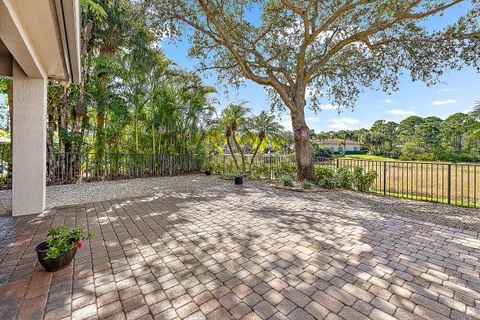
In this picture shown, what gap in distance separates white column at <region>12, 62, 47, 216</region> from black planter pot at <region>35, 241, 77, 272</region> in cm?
251

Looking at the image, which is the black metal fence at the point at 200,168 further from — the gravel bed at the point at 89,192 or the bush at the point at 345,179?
the gravel bed at the point at 89,192

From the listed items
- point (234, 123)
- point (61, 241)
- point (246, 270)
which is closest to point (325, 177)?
point (234, 123)

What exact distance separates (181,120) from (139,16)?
3808mm

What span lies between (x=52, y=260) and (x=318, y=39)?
962 centimetres

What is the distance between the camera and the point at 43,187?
13.4 ft

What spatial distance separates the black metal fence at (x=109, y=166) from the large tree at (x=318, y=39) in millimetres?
4421

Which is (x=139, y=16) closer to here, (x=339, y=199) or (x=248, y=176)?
(x=248, y=176)

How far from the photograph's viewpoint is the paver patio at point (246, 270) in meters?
1.69

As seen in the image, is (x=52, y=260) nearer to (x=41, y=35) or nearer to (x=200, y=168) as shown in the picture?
(x=41, y=35)

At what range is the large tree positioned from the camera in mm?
6398

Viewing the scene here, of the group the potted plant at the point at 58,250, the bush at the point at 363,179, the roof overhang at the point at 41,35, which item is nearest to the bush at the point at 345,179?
the bush at the point at 363,179

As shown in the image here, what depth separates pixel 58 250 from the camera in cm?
212

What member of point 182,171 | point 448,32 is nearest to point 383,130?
point 448,32

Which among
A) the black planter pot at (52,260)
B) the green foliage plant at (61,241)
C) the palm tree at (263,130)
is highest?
the palm tree at (263,130)
